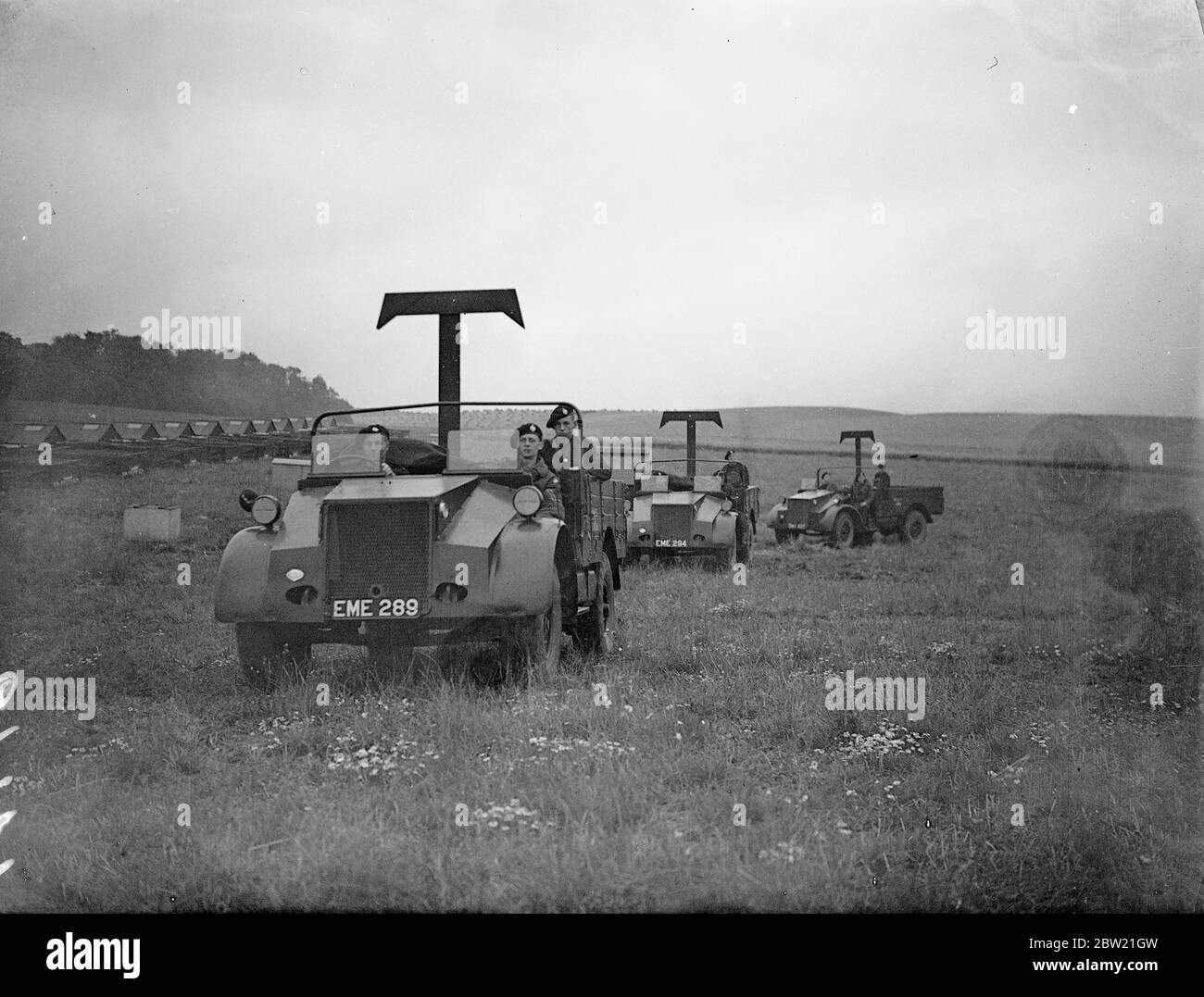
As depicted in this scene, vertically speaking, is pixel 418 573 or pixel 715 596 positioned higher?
pixel 418 573

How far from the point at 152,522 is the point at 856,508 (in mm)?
6342

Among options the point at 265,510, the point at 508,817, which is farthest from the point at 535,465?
the point at 508,817

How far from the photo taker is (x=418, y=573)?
4480 millimetres

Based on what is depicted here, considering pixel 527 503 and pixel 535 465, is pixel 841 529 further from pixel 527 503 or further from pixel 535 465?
pixel 527 503

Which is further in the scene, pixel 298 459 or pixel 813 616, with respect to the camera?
pixel 813 616

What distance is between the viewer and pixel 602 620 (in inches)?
229

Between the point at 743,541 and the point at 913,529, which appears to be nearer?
the point at 913,529

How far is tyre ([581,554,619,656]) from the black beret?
112cm

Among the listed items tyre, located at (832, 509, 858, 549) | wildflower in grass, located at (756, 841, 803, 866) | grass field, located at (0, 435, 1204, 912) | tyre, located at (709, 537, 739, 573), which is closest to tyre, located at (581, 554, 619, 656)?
grass field, located at (0, 435, 1204, 912)

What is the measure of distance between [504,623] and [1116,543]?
9.52 feet

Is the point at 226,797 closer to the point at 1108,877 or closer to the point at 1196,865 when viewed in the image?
the point at 1108,877

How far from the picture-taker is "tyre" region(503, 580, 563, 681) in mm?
4508
